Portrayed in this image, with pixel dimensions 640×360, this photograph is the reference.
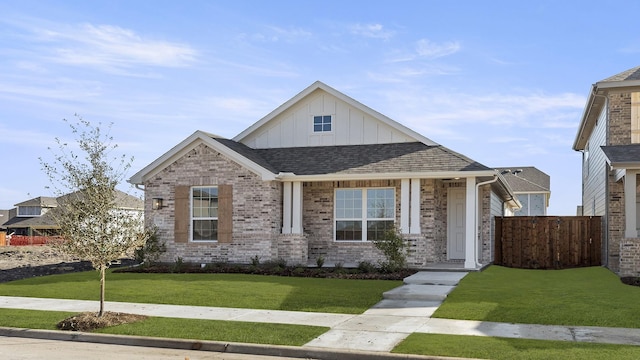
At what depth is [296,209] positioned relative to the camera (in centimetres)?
1956

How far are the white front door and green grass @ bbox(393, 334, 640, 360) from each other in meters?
11.6

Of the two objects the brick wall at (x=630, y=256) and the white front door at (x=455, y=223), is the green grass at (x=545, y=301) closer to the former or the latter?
the brick wall at (x=630, y=256)

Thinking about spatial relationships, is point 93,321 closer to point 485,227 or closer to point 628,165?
point 628,165

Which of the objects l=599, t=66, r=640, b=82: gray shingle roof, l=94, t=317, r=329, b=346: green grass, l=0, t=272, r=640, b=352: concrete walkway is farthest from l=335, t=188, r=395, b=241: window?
l=94, t=317, r=329, b=346: green grass

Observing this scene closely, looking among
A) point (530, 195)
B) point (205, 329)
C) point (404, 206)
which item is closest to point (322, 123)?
point (404, 206)

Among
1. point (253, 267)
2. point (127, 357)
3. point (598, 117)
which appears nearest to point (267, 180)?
point (253, 267)

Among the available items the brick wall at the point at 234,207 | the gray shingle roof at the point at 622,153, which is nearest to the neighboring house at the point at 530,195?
the gray shingle roof at the point at 622,153

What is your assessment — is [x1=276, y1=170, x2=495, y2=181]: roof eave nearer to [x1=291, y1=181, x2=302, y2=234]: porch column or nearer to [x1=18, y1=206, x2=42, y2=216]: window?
[x1=291, y1=181, x2=302, y2=234]: porch column

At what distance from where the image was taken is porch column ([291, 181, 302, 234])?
19438 millimetres

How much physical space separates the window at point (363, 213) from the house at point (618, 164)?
635cm

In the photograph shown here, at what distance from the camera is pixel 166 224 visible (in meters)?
20.2

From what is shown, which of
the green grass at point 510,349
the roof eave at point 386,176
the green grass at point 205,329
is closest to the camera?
the green grass at point 510,349

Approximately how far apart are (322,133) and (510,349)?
14277 mm

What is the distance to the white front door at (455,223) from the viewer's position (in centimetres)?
2066
